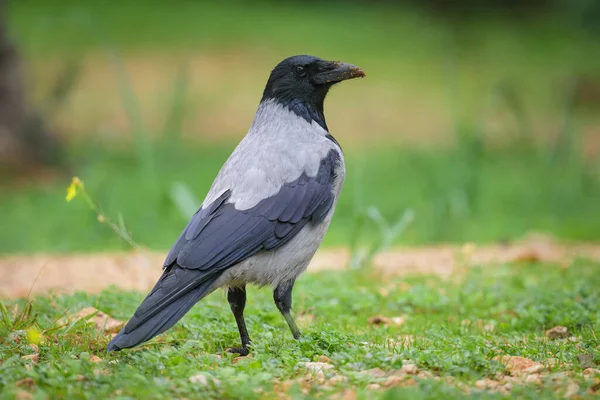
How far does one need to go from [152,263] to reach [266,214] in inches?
122

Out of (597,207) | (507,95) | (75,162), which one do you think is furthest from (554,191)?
(75,162)

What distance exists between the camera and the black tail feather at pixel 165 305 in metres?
4.11

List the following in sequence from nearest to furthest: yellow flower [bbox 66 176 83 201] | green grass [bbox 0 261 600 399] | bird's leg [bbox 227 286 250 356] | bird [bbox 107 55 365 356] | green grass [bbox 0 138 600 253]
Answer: green grass [bbox 0 261 600 399]
bird [bbox 107 55 365 356]
bird's leg [bbox 227 286 250 356]
yellow flower [bbox 66 176 83 201]
green grass [bbox 0 138 600 253]

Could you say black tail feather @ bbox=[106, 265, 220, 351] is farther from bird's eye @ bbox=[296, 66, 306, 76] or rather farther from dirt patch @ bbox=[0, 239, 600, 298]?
dirt patch @ bbox=[0, 239, 600, 298]

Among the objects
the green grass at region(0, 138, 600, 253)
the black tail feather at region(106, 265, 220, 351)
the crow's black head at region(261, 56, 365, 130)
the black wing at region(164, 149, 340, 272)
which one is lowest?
the green grass at region(0, 138, 600, 253)

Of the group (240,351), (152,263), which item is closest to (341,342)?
(240,351)

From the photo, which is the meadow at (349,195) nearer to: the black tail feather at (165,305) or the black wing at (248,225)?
the black tail feather at (165,305)

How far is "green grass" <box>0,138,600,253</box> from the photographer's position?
376 inches

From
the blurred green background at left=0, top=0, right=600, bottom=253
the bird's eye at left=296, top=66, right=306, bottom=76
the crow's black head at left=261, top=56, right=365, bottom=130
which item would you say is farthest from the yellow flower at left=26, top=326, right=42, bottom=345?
the blurred green background at left=0, top=0, right=600, bottom=253

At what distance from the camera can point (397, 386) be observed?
12.4ft

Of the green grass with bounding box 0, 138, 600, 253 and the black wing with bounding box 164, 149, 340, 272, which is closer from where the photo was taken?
the black wing with bounding box 164, 149, 340, 272

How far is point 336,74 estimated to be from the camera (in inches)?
211

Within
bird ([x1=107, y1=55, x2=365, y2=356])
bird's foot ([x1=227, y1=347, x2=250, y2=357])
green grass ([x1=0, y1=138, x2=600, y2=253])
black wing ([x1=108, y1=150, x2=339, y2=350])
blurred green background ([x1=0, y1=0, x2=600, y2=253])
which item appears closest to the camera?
black wing ([x1=108, y1=150, x2=339, y2=350])

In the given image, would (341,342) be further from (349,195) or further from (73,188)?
(349,195)
